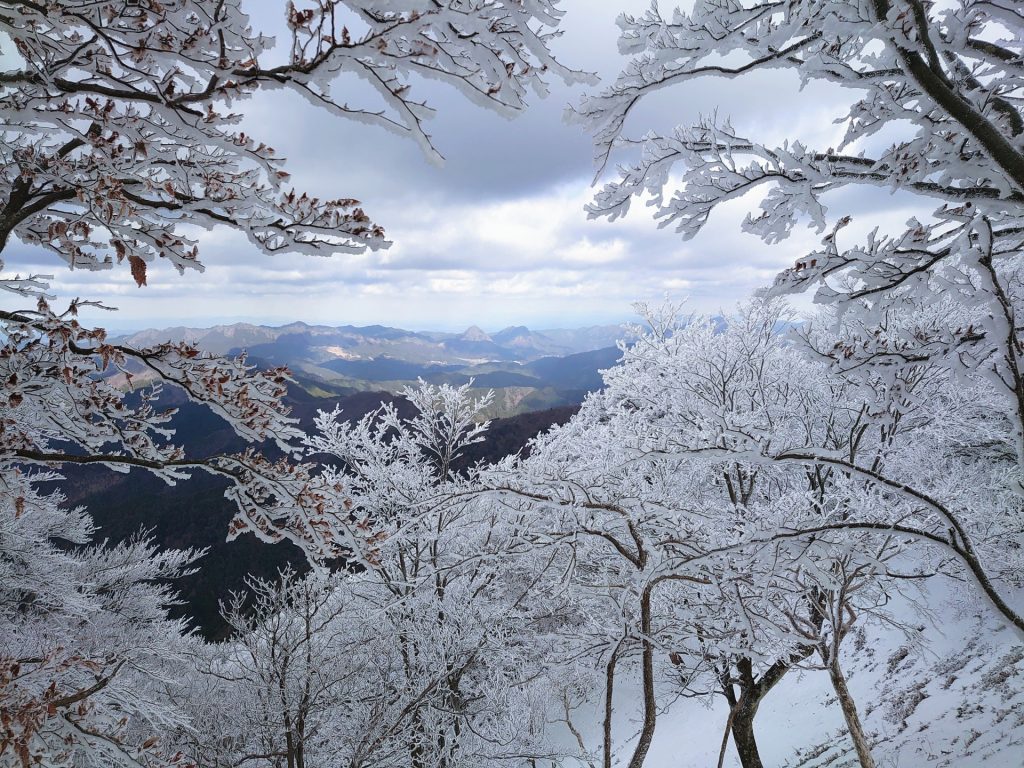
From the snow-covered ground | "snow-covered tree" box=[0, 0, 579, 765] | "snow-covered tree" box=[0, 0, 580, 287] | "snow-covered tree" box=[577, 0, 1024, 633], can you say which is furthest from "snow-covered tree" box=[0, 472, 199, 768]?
the snow-covered ground

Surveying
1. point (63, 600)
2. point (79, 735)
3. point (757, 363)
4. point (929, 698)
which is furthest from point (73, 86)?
point (929, 698)

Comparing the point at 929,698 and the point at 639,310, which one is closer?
the point at 929,698

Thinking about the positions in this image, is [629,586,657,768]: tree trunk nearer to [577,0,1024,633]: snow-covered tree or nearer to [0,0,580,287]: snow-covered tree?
[577,0,1024,633]: snow-covered tree

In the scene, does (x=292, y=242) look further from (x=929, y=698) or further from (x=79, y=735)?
(x=929, y=698)

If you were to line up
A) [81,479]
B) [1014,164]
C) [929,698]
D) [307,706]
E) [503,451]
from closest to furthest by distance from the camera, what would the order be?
[1014,164], [307,706], [929,698], [503,451], [81,479]

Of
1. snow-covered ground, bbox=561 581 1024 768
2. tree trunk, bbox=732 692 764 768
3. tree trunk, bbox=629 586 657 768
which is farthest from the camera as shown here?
tree trunk, bbox=732 692 764 768

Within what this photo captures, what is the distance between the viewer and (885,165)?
255cm

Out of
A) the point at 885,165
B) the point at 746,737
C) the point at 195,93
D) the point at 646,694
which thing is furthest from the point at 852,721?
the point at 195,93

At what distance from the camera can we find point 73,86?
2.24 metres

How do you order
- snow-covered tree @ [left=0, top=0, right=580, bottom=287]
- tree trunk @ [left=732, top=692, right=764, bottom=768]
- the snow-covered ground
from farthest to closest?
1. tree trunk @ [left=732, top=692, right=764, bottom=768]
2. the snow-covered ground
3. snow-covered tree @ [left=0, top=0, right=580, bottom=287]

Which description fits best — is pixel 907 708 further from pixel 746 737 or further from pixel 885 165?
pixel 885 165

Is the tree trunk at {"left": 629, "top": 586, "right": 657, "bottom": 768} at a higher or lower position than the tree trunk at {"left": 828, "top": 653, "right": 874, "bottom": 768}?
higher

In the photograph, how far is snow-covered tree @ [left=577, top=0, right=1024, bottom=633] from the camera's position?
6.61 ft

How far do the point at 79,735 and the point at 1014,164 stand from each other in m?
5.57
